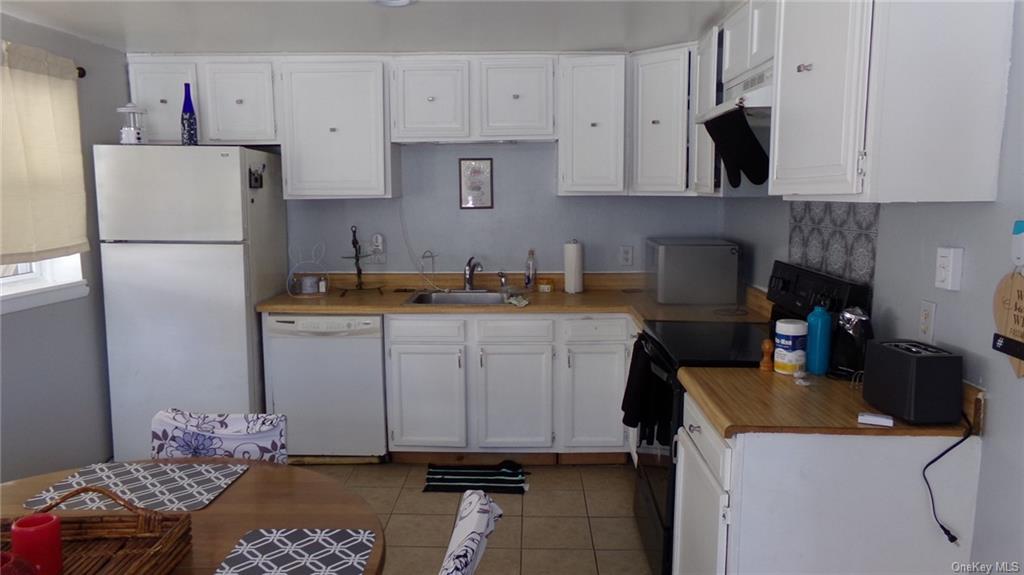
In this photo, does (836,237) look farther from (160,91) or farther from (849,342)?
(160,91)

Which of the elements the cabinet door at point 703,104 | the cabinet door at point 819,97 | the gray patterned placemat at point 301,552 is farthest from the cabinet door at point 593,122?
the gray patterned placemat at point 301,552

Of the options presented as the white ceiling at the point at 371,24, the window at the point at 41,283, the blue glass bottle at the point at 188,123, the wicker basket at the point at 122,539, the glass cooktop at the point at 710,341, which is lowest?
the wicker basket at the point at 122,539

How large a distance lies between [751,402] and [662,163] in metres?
1.92

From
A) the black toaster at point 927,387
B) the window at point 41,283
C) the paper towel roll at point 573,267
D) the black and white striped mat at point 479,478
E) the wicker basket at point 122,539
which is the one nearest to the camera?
the wicker basket at point 122,539

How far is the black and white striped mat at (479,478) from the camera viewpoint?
11.3 ft

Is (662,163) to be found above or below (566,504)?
above

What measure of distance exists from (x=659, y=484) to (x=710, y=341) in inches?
22.2

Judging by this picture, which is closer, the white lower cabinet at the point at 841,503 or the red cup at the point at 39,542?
the red cup at the point at 39,542

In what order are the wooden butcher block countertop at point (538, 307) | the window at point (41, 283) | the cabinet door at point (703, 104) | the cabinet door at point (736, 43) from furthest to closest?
1. the wooden butcher block countertop at point (538, 307)
2. the cabinet door at point (703, 104)
3. the window at point (41, 283)
4. the cabinet door at point (736, 43)

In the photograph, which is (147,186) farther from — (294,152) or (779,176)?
(779,176)

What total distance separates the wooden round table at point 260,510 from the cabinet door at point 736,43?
207 centimetres

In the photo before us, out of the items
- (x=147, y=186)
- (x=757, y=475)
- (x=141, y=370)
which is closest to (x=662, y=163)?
(x=757, y=475)

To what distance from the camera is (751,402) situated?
1.89m

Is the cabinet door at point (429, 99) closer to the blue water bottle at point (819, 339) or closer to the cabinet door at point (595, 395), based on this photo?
the cabinet door at point (595, 395)
